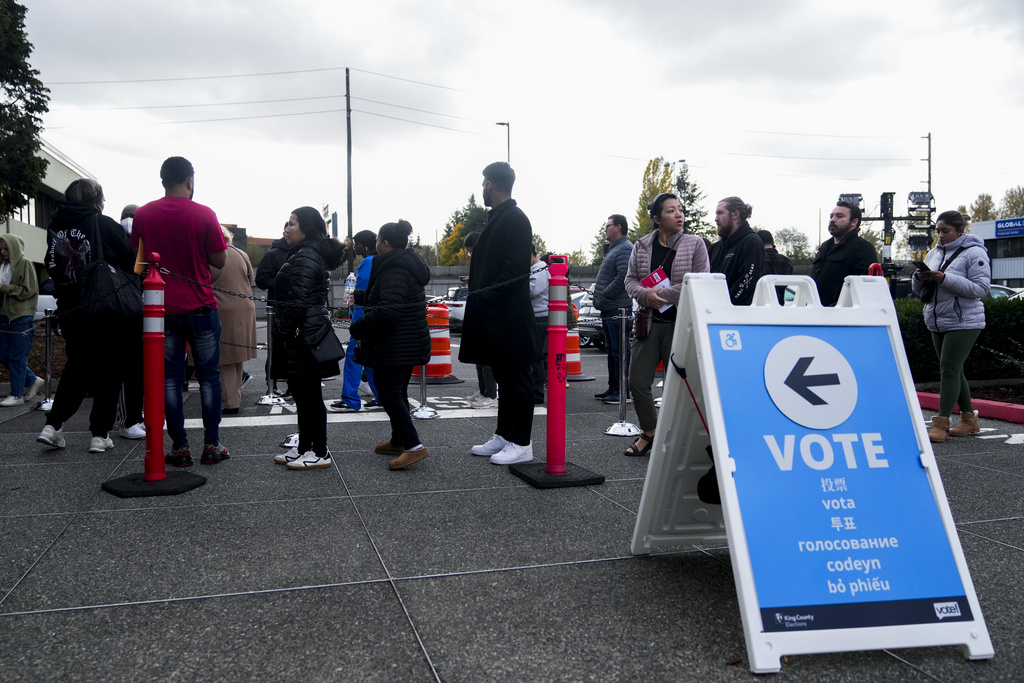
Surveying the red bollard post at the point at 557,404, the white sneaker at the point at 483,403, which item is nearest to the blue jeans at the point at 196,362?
the red bollard post at the point at 557,404

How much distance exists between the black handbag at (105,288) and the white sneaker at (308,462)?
5.42ft

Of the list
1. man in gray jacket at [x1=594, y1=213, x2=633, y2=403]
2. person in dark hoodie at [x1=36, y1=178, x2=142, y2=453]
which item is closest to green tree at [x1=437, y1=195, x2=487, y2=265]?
man in gray jacket at [x1=594, y1=213, x2=633, y2=403]

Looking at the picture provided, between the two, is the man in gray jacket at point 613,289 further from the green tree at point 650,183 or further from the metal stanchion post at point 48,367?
the green tree at point 650,183

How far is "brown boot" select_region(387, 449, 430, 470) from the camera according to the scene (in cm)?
503

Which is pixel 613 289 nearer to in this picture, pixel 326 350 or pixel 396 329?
pixel 396 329

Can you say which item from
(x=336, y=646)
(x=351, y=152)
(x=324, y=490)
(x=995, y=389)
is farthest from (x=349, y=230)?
(x=336, y=646)

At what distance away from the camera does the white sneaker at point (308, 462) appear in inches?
198

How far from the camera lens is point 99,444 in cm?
548

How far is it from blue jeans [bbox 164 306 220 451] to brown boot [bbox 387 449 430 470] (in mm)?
1242

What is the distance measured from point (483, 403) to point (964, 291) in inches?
186

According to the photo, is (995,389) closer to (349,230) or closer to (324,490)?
(324,490)

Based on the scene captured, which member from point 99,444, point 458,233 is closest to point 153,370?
point 99,444

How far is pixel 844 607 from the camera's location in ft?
7.86

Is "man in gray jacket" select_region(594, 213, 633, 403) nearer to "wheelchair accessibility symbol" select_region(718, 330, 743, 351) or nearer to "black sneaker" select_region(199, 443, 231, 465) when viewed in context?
"black sneaker" select_region(199, 443, 231, 465)
